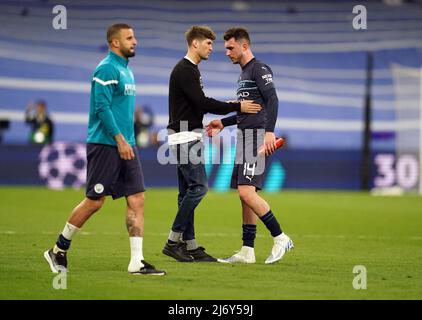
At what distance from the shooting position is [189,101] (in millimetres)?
10312

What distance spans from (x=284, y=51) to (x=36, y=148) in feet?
36.0

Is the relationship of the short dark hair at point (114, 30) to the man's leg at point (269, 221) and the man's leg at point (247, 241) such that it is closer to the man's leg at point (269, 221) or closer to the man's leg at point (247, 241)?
the man's leg at point (269, 221)

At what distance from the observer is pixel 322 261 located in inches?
416

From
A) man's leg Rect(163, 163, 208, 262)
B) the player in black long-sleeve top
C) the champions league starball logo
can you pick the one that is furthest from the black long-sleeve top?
the champions league starball logo

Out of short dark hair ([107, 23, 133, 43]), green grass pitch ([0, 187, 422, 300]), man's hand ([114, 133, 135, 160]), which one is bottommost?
green grass pitch ([0, 187, 422, 300])

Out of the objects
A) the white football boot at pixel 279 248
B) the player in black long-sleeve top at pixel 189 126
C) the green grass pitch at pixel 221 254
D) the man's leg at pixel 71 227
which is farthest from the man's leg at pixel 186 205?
the man's leg at pixel 71 227

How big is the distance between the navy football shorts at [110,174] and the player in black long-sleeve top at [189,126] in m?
1.14

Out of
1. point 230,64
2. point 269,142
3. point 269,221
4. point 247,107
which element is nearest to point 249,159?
point 269,142

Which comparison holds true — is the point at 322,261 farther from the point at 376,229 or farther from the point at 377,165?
the point at 377,165

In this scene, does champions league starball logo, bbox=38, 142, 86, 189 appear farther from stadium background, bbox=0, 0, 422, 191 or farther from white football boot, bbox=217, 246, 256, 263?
white football boot, bbox=217, 246, 256, 263

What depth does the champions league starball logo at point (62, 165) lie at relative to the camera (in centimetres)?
2502

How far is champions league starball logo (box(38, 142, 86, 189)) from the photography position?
25016 millimetres

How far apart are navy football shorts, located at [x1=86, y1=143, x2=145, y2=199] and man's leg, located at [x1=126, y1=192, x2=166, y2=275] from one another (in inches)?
3.6
